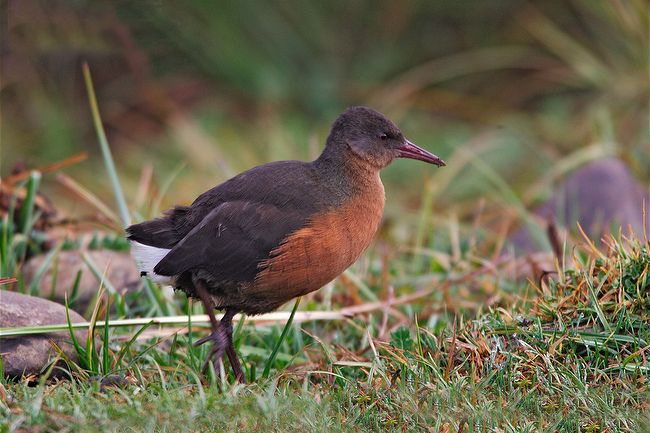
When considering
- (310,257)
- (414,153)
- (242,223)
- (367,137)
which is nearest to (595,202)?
(414,153)

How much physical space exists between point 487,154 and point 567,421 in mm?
5197

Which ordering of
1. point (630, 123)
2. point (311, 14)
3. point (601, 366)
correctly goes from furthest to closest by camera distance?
point (311, 14)
point (630, 123)
point (601, 366)

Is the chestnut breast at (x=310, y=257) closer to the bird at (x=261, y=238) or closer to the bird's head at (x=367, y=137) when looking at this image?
the bird at (x=261, y=238)

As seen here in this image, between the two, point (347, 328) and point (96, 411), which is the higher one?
point (96, 411)

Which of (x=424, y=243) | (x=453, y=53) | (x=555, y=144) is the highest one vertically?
(x=453, y=53)

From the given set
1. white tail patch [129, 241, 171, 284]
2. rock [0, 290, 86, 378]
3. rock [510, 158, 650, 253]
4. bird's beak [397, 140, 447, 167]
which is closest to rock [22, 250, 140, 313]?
rock [0, 290, 86, 378]

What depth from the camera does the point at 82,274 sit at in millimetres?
4637

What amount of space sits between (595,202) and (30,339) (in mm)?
4031

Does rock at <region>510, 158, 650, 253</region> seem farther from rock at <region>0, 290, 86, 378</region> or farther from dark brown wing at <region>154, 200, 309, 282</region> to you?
rock at <region>0, 290, 86, 378</region>

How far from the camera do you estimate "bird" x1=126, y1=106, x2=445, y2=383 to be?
3.43 metres

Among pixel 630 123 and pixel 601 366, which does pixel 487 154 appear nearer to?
pixel 630 123

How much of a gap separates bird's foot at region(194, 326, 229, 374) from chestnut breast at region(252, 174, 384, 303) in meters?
0.21

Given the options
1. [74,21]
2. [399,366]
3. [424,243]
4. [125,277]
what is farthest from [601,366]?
[74,21]

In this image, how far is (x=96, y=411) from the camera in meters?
2.69
